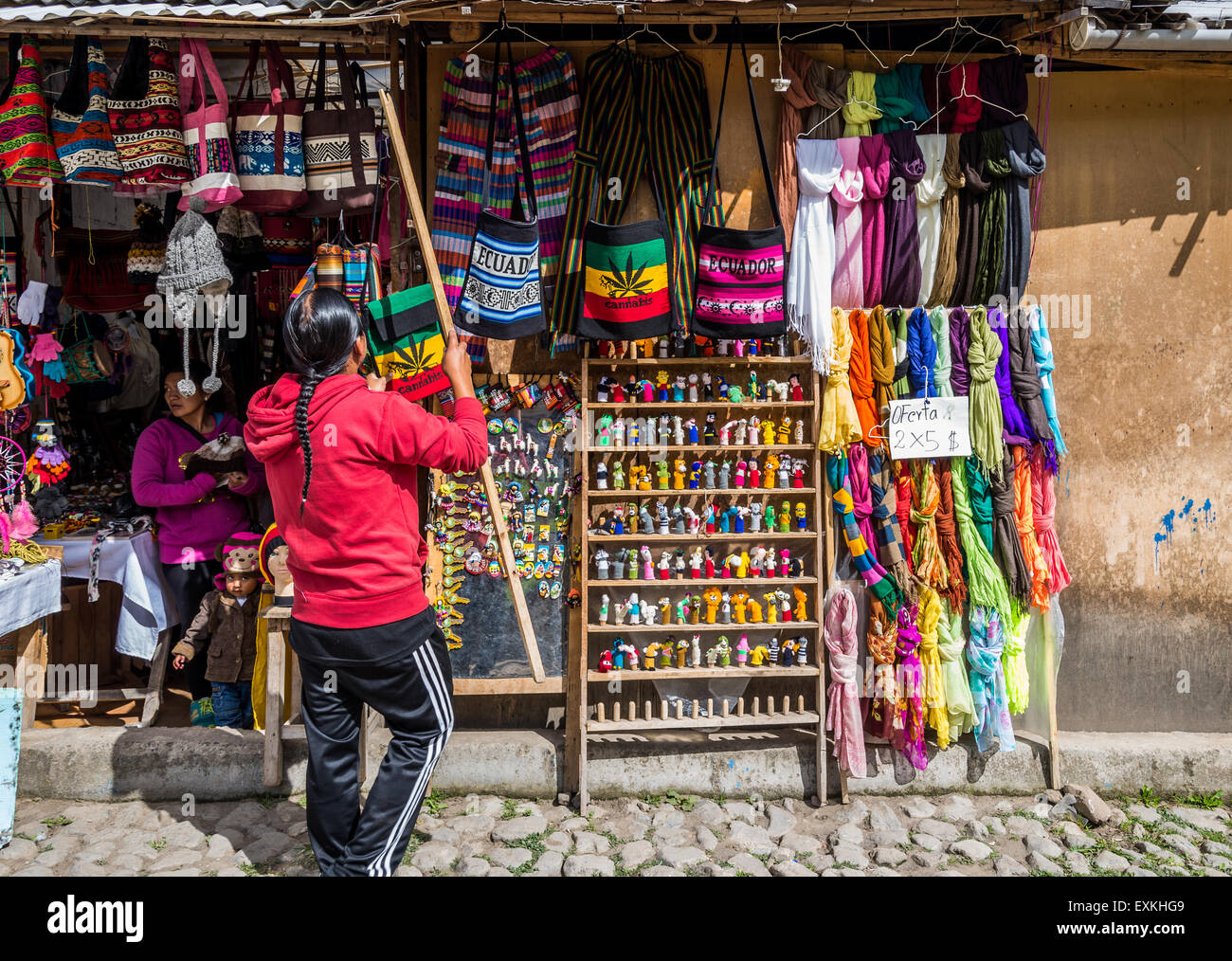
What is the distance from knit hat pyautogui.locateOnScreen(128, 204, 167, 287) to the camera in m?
5.26

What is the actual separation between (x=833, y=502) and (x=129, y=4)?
384cm

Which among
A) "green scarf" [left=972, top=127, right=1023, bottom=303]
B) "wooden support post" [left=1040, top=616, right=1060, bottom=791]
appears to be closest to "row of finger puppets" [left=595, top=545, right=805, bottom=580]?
"wooden support post" [left=1040, top=616, right=1060, bottom=791]

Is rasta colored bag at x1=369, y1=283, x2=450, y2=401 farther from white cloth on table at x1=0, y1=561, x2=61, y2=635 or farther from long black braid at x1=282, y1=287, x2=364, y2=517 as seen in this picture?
white cloth on table at x1=0, y1=561, x2=61, y2=635

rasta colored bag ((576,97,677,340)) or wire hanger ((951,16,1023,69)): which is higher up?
wire hanger ((951,16,1023,69))

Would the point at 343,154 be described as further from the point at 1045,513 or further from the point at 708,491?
the point at 1045,513

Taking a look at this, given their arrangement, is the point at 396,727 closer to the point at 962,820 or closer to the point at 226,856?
the point at 226,856

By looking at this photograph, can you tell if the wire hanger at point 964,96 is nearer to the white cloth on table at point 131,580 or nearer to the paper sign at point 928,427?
the paper sign at point 928,427

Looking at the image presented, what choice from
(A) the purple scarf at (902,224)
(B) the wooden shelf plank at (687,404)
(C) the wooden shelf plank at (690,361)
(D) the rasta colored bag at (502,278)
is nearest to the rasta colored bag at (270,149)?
(D) the rasta colored bag at (502,278)

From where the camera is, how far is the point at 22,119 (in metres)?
4.40

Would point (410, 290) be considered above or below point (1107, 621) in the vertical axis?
above

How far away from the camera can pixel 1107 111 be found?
461cm

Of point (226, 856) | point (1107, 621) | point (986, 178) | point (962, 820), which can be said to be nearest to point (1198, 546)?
point (1107, 621)

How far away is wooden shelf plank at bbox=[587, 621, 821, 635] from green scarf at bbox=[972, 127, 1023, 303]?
72.2 inches

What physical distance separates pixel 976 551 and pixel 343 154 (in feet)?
11.7
